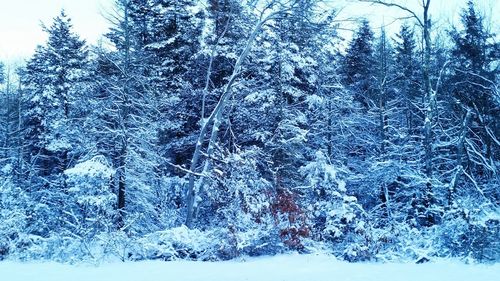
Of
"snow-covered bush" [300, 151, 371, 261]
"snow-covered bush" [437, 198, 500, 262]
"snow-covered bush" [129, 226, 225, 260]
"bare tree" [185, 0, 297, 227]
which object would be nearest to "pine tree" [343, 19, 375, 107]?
"bare tree" [185, 0, 297, 227]

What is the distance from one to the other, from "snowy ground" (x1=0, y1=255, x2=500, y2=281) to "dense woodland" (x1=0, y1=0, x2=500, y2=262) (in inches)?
29.8

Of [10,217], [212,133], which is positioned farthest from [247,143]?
[10,217]

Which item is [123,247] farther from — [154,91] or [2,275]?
[154,91]

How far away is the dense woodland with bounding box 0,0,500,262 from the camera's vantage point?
30.9 feet

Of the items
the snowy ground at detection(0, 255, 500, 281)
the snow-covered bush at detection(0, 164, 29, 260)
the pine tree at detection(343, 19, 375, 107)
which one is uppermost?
the pine tree at detection(343, 19, 375, 107)

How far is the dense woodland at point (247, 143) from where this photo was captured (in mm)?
9414

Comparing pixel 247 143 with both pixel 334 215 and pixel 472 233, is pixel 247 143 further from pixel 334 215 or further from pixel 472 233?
pixel 472 233

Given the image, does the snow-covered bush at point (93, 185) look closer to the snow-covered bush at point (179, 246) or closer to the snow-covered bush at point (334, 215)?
the snow-covered bush at point (179, 246)

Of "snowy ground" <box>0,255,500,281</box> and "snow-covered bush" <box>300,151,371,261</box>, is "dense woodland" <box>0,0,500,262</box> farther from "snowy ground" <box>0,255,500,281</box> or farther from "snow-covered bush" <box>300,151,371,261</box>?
"snowy ground" <box>0,255,500,281</box>

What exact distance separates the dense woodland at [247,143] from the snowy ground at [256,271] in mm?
756

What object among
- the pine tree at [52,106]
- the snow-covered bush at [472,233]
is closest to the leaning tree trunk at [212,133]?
the snow-covered bush at [472,233]

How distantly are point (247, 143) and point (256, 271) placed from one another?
32.5ft

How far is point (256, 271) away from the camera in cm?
724

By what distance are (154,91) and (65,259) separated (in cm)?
Result: 948
